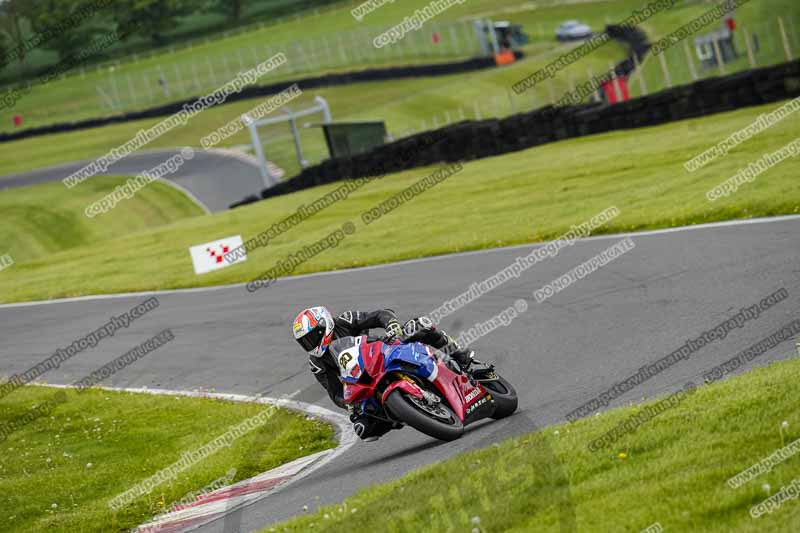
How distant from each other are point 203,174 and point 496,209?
3006 centimetres

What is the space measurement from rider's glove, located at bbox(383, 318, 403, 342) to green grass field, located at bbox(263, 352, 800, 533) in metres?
1.81

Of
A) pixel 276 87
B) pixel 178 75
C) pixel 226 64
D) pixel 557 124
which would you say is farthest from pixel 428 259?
pixel 226 64

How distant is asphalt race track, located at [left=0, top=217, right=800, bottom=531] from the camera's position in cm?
1027

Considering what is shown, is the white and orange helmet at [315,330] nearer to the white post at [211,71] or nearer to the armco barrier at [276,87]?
the armco barrier at [276,87]

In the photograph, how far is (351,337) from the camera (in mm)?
10148

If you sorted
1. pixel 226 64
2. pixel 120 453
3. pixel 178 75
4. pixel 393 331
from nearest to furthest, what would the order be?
1. pixel 393 331
2. pixel 120 453
3. pixel 178 75
4. pixel 226 64

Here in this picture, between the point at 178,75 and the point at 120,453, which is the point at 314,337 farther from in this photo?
the point at 178,75

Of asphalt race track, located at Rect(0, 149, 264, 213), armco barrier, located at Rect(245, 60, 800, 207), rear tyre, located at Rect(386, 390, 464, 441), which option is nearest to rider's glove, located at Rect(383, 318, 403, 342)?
rear tyre, located at Rect(386, 390, 464, 441)

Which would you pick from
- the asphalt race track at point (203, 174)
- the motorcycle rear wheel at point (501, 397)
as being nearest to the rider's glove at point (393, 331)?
the motorcycle rear wheel at point (501, 397)

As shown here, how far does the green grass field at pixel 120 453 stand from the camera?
1120 centimetres

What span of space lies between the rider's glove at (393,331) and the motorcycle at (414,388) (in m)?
0.07

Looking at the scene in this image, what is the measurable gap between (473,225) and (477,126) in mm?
11022

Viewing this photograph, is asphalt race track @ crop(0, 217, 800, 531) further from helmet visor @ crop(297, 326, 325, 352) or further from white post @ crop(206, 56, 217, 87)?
white post @ crop(206, 56, 217, 87)

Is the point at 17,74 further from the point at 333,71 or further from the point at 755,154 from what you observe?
the point at 755,154
